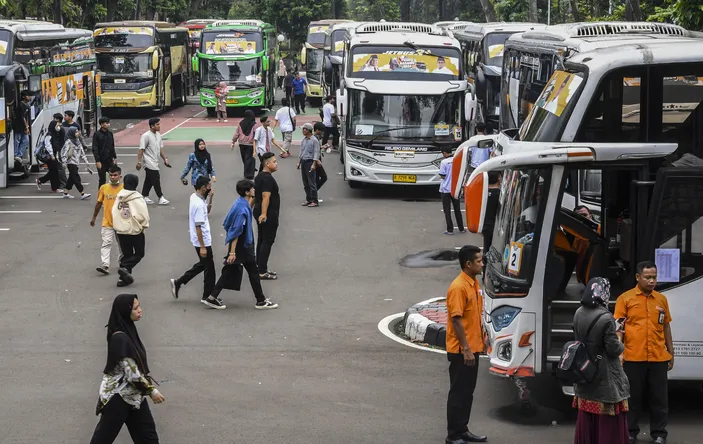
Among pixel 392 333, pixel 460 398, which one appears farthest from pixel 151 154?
pixel 460 398

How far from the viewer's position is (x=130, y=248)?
51.1 feet

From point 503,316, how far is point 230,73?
114 feet

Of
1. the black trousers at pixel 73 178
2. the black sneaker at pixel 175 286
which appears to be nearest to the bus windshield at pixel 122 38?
the black trousers at pixel 73 178

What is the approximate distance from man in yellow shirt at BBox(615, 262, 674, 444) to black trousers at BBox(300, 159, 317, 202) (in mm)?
13438

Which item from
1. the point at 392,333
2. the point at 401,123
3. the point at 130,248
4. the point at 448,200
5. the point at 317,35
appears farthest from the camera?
the point at 317,35

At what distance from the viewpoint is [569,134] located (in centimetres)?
992

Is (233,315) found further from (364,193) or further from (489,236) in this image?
(364,193)

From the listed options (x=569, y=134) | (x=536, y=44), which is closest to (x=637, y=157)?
(x=569, y=134)

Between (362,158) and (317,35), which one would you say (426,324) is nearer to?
(362,158)

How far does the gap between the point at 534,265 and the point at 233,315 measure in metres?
5.23

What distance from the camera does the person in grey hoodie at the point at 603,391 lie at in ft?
27.4

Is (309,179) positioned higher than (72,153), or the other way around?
(72,153)

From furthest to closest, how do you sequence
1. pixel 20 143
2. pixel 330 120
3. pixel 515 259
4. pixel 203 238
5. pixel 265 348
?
pixel 330 120 < pixel 20 143 < pixel 203 238 < pixel 265 348 < pixel 515 259

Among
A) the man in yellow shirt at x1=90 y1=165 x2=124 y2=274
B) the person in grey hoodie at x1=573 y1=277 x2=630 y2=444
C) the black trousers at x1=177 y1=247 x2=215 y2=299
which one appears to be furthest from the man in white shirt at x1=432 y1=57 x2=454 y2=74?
the person in grey hoodie at x1=573 y1=277 x2=630 y2=444
